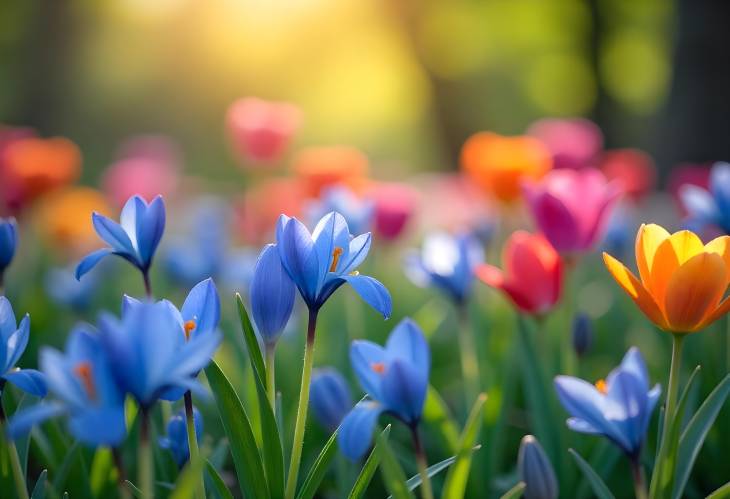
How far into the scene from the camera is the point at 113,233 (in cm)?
110

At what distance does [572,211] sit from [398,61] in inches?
711

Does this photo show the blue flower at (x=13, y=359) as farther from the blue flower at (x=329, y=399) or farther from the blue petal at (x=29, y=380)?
the blue flower at (x=329, y=399)

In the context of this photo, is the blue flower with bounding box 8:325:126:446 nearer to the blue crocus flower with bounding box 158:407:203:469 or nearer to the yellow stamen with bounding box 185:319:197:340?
the yellow stamen with bounding box 185:319:197:340

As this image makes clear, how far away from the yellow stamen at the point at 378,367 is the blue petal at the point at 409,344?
2cm

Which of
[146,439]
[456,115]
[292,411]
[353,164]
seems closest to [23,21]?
[456,115]

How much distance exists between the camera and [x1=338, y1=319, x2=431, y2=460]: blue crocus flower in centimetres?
93

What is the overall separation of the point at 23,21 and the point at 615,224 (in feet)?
29.1

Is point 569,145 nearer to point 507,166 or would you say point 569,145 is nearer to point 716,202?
point 507,166

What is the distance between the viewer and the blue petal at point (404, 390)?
3.06 ft

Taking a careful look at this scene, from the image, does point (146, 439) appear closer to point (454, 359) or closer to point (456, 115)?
point (454, 359)

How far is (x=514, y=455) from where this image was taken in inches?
71.7

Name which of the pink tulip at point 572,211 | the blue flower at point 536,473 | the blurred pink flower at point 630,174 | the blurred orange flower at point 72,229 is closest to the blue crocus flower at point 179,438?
the blue flower at point 536,473

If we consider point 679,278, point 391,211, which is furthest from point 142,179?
point 679,278

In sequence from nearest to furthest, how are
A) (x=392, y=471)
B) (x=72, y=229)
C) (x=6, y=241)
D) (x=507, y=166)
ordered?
1. (x=392, y=471)
2. (x=6, y=241)
3. (x=507, y=166)
4. (x=72, y=229)
